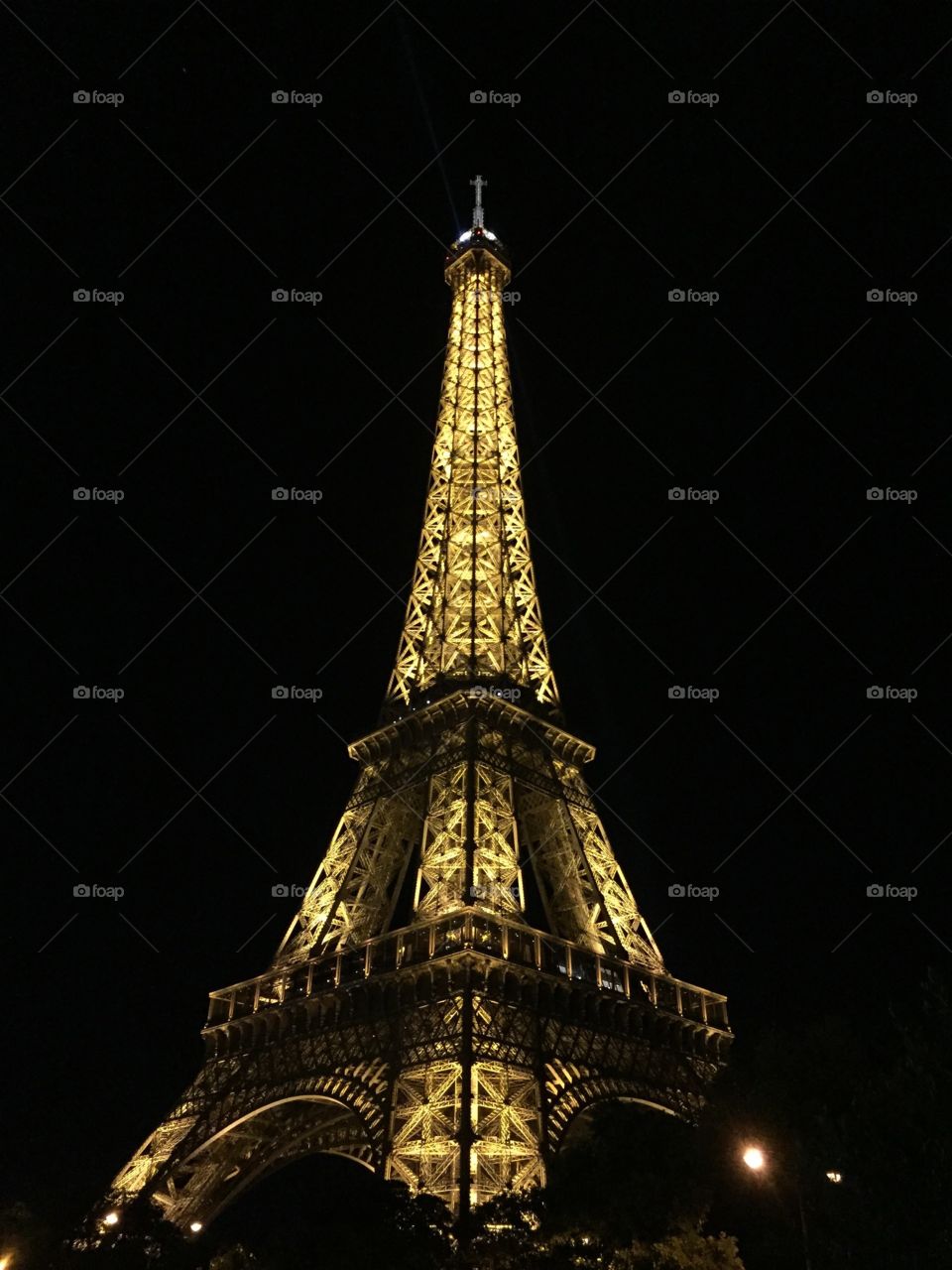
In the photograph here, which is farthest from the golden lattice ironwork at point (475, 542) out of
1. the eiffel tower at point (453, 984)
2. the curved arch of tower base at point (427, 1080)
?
the curved arch of tower base at point (427, 1080)

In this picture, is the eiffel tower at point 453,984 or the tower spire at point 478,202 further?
the tower spire at point 478,202

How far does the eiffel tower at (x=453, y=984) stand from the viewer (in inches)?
1161

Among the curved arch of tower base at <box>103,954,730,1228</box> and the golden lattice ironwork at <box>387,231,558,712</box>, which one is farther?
the golden lattice ironwork at <box>387,231,558,712</box>

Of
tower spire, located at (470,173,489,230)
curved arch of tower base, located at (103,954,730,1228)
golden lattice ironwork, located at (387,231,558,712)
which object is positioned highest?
→ tower spire, located at (470,173,489,230)

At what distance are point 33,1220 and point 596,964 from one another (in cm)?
1691

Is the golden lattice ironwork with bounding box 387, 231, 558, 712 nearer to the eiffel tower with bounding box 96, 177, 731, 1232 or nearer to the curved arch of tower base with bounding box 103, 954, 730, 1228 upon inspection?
the eiffel tower with bounding box 96, 177, 731, 1232

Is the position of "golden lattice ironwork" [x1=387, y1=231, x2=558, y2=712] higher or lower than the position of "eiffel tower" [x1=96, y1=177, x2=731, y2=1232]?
higher

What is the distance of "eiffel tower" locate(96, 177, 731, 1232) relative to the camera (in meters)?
29.5

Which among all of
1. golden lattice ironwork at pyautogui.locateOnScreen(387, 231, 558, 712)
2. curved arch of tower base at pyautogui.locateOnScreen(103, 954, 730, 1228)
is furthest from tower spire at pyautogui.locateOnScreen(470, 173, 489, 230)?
curved arch of tower base at pyautogui.locateOnScreen(103, 954, 730, 1228)

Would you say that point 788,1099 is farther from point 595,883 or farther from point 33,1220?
point 33,1220

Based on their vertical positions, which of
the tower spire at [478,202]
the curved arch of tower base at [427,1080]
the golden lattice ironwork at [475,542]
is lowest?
the curved arch of tower base at [427,1080]

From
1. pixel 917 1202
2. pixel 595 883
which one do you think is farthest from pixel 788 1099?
pixel 595 883

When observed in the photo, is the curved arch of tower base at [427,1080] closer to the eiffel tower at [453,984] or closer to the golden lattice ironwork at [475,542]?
the eiffel tower at [453,984]

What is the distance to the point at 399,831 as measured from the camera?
41.9m
